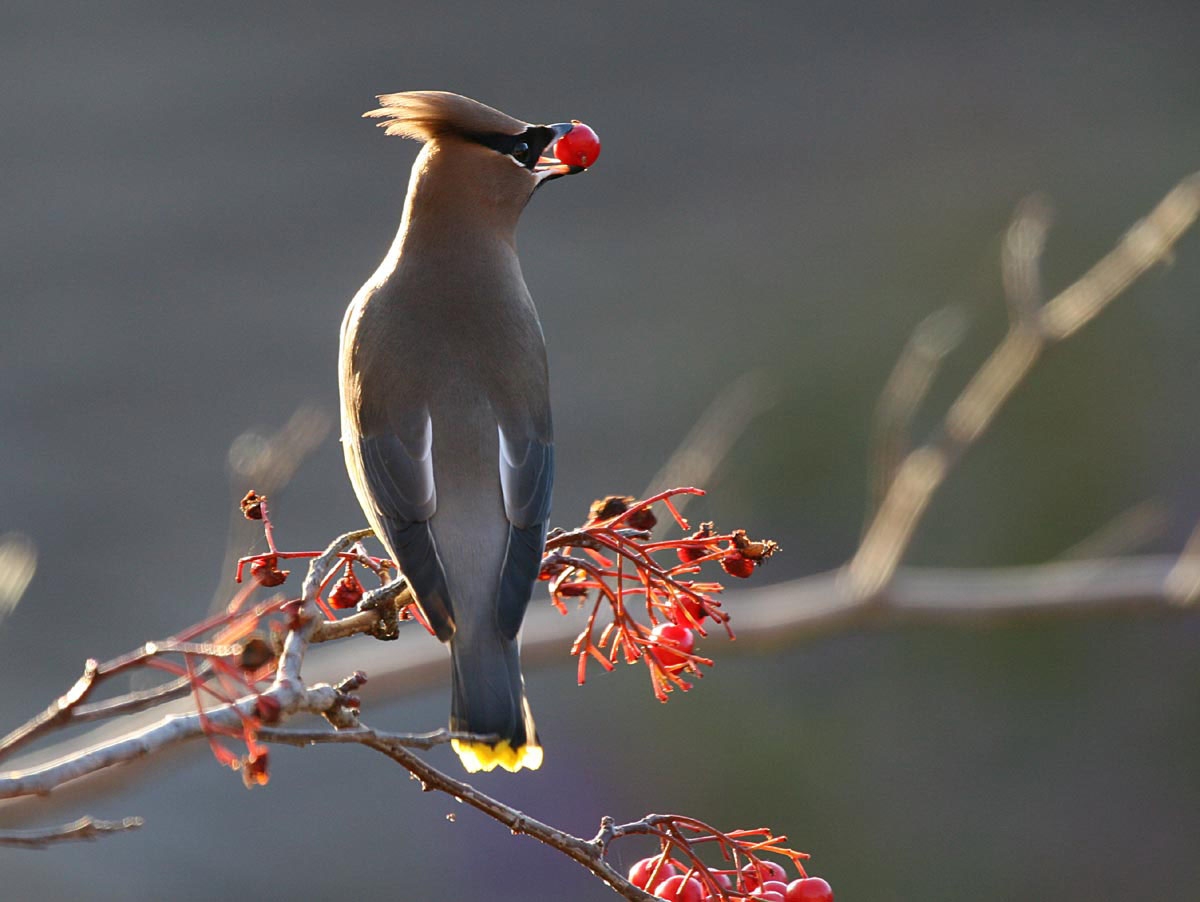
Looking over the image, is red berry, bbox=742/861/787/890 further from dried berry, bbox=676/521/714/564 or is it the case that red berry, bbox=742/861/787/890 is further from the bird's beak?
the bird's beak

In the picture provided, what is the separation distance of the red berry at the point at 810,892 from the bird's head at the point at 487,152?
1.22m

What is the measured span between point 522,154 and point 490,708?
1058mm

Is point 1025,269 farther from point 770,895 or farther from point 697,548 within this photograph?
point 770,895

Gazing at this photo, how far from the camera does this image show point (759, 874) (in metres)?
1.71

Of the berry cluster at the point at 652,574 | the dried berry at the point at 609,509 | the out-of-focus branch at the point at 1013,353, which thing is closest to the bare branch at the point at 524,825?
the berry cluster at the point at 652,574

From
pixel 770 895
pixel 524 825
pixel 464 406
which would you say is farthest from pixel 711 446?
pixel 524 825

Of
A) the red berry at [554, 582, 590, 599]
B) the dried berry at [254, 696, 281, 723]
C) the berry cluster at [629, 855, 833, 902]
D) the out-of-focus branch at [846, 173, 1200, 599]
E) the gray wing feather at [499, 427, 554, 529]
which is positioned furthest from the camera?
the out-of-focus branch at [846, 173, 1200, 599]

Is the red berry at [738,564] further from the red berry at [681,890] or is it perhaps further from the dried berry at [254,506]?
the dried berry at [254,506]

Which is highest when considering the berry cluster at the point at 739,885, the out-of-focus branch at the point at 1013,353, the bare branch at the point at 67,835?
the out-of-focus branch at the point at 1013,353

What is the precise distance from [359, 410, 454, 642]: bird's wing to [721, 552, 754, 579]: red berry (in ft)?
1.14

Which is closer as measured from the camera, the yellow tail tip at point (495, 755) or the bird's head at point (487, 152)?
the yellow tail tip at point (495, 755)

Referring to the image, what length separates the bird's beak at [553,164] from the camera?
2.53 meters

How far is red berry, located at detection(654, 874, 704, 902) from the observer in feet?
5.59

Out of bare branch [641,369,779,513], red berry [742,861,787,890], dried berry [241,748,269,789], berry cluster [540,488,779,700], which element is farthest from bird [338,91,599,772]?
A: bare branch [641,369,779,513]
